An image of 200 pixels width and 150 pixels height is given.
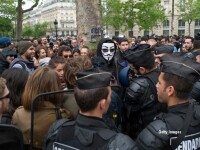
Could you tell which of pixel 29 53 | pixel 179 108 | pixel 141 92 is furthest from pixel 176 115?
pixel 29 53

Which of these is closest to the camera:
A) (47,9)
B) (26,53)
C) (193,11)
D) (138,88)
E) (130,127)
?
(138,88)

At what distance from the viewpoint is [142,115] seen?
3555 millimetres

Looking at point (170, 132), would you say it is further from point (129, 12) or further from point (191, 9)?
point (191, 9)

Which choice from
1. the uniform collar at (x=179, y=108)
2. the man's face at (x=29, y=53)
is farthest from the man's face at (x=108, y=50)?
the uniform collar at (x=179, y=108)

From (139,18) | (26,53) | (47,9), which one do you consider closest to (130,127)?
(26,53)

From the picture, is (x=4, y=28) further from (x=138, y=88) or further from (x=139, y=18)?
(x=138, y=88)

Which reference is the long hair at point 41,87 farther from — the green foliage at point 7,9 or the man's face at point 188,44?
the green foliage at point 7,9

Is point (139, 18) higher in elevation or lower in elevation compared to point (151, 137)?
higher

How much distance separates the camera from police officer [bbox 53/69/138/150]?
208 cm

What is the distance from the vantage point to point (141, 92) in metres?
3.34

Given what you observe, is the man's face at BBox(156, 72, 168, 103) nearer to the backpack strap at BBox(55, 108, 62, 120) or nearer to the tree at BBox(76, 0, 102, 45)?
the backpack strap at BBox(55, 108, 62, 120)

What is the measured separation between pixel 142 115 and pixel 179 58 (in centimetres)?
110

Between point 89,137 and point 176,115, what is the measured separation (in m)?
0.72

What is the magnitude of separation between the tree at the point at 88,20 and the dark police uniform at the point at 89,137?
7496 mm
